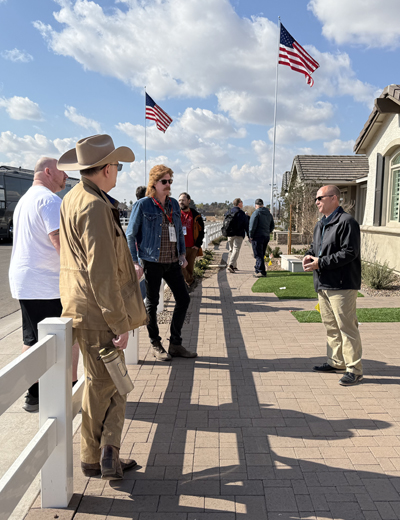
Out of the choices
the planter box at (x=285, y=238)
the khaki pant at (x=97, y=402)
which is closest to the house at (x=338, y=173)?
the planter box at (x=285, y=238)

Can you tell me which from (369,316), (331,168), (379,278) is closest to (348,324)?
(369,316)

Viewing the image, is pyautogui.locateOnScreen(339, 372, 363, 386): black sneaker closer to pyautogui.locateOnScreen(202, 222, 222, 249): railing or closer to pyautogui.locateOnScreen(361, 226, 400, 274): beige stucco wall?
pyautogui.locateOnScreen(361, 226, 400, 274): beige stucco wall

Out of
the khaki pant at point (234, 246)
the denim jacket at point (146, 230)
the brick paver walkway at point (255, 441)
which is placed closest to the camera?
the brick paver walkway at point (255, 441)

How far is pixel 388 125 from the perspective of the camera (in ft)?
40.5

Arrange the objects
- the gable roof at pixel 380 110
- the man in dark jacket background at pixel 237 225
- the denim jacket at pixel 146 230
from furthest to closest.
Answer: the man in dark jacket background at pixel 237 225
the gable roof at pixel 380 110
the denim jacket at pixel 146 230

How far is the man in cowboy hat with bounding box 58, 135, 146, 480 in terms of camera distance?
2.69 meters

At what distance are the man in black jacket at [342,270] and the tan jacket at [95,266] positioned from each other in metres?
2.47

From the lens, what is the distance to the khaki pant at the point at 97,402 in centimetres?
284

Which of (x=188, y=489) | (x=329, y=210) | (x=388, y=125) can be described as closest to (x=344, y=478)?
(x=188, y=489)

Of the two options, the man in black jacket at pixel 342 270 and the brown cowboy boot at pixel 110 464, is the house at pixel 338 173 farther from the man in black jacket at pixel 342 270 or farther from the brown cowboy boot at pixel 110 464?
the brown cowboy boot at pixel 110 464

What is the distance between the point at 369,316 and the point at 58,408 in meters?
6.20

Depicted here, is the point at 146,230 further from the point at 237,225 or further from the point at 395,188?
the point at 395,188

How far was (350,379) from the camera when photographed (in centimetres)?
469

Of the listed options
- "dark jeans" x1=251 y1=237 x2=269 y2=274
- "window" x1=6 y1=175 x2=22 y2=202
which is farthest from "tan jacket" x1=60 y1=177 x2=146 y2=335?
"window" x1=6 y1=175 x2=22 y2=202
